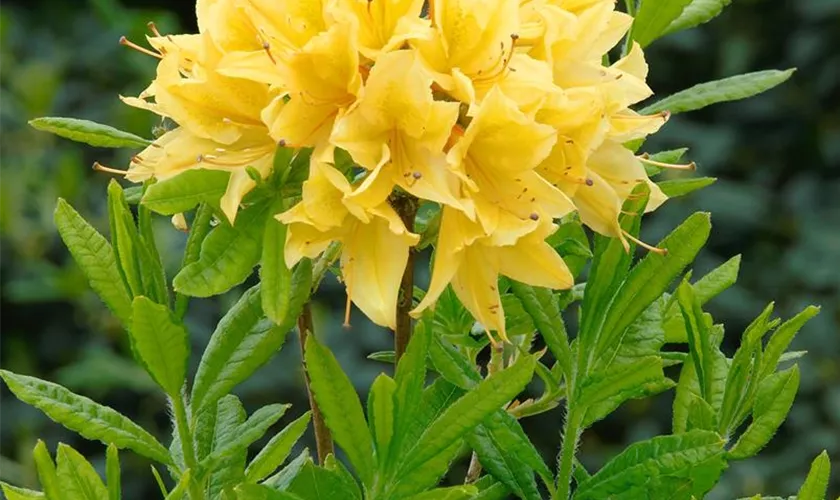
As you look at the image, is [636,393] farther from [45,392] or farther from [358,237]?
[45,392]

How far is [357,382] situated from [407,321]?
135 cm

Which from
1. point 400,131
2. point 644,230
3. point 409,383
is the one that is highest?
point 400,131

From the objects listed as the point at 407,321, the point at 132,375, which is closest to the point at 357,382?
the point at 132,375

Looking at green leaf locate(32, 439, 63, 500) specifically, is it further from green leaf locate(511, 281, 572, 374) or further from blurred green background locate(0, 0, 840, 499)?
blurred green background locate(0, 0, 840, 499)

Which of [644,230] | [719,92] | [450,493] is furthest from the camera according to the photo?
[644,230]

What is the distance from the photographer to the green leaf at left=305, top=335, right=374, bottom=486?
714 mm

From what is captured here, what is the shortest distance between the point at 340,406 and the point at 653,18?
313 mm

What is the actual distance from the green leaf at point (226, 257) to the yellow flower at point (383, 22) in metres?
0.09

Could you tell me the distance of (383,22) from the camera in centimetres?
71

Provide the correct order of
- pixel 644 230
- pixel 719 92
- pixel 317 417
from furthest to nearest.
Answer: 1. pixel 644 230
2. pixel 719 92
3. pixel 317 417

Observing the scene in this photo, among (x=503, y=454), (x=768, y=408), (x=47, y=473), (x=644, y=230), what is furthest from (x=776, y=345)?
(x=644, y=230)

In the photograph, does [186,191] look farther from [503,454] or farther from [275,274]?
[503,454]

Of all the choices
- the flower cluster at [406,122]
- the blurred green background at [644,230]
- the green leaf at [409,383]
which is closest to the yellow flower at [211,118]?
the flower cluster at [406,122]

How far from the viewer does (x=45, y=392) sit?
0.77 m
